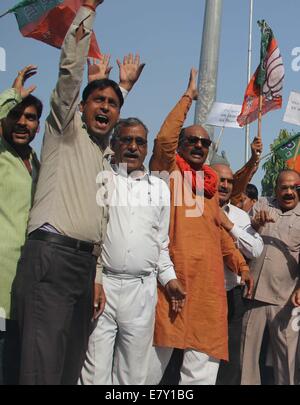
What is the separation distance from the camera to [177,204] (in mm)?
3979

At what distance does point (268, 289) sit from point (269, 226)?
501 mm

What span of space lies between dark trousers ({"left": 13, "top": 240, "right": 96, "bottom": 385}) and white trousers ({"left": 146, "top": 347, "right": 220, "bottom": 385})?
2.92 feet

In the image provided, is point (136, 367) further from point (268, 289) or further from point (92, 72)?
point (92, 72)

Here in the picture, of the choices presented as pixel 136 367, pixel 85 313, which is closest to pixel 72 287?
pixel 85 313

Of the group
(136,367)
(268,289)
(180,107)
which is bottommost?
(136,367)

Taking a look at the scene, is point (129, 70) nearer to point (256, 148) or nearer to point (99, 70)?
point (99, 70)

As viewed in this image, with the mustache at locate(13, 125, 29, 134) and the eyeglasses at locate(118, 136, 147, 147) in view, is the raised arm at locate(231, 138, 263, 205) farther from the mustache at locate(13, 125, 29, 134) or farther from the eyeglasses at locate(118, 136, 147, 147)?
the mustache at locate(13, 125, 29, 134)

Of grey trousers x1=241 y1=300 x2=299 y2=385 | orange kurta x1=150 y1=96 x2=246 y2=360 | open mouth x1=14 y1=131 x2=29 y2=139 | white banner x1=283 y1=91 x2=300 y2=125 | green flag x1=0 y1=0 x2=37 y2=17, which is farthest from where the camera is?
white banner x1=283 y1=91 x2=300 y2=125

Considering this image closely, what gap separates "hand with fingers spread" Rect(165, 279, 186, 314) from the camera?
12.2ft

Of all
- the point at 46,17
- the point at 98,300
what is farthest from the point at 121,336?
the point at 46,17

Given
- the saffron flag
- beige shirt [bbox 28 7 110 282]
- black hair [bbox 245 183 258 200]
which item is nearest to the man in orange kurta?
beige shirt [bbox 28 7 110 282]

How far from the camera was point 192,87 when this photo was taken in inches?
156

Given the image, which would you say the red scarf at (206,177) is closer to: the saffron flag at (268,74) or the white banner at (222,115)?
the saffron flag at (268,74)

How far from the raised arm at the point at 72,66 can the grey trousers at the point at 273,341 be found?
2.37 m
